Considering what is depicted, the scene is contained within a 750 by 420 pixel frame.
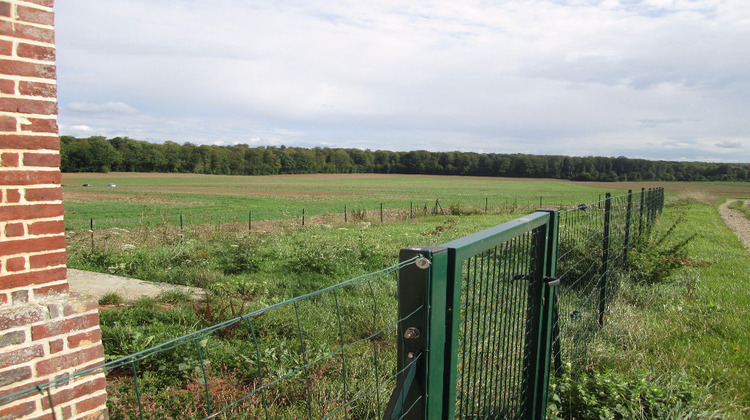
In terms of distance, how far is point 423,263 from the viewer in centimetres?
149

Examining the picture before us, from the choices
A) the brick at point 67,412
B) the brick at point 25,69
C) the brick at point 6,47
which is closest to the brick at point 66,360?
the brick at point 67,412

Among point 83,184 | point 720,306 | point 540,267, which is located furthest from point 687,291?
point 83,184

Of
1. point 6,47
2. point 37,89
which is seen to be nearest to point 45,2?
point 6,47

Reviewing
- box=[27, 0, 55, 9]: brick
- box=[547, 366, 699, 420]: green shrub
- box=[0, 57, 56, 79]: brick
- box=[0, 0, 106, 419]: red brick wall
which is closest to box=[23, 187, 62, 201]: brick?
box=[0, 0, 106, 419]: red brick wall

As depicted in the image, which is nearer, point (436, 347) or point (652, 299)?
point (436, 347)

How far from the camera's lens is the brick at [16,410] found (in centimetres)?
253

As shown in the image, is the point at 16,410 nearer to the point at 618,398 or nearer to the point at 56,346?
the point at 56,346

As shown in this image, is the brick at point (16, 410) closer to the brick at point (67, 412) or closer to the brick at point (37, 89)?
the brick at point (67, 412)

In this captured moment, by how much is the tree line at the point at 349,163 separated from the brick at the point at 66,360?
270ft

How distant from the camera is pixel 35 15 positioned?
9.12 ft

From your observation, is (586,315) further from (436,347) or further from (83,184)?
(83,184)

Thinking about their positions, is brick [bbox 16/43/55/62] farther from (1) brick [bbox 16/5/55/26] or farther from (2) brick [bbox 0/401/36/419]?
(2) brick [bbox 0/401/36/419]

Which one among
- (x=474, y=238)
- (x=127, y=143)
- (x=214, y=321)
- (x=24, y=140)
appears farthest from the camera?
(x=127, y=143)

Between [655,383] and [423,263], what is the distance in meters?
2.89
